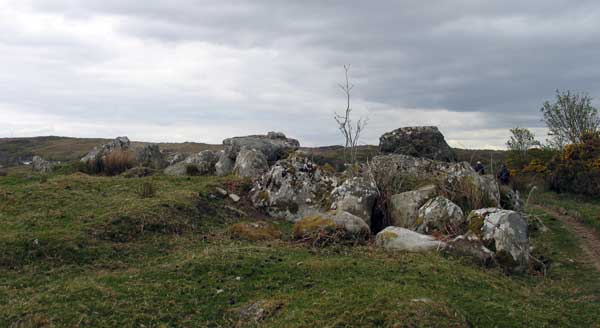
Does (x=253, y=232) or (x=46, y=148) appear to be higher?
(x=46, y=148)

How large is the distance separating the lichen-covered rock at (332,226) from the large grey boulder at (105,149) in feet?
49.6

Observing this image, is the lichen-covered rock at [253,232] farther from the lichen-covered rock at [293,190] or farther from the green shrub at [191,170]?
the green shrub at [191,170]

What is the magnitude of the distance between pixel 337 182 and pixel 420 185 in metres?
2.96

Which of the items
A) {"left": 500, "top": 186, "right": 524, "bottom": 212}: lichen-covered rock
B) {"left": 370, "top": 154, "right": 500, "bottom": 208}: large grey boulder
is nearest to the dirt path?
{"left": 500, "top": 186, "right": 524, "bottom": 212}: lichen-covered rock

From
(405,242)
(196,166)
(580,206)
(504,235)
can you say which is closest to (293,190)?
(405,242)

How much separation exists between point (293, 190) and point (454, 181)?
18.2ft

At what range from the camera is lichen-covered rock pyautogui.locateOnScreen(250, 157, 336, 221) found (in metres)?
16.5

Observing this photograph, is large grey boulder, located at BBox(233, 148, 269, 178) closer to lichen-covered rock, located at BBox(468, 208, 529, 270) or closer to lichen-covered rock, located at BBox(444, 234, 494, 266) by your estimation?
lichen-covered rock, located at BBox(468, 208, 529, 270)

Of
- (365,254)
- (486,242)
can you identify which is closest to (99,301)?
(365,254)

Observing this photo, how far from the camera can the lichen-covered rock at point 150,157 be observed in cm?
2617

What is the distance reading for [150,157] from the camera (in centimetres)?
2719

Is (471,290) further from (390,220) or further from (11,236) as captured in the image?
(11,236)

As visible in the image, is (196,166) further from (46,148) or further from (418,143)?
(46,148)

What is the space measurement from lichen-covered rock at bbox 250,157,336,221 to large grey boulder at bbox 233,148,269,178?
7.67 feet
